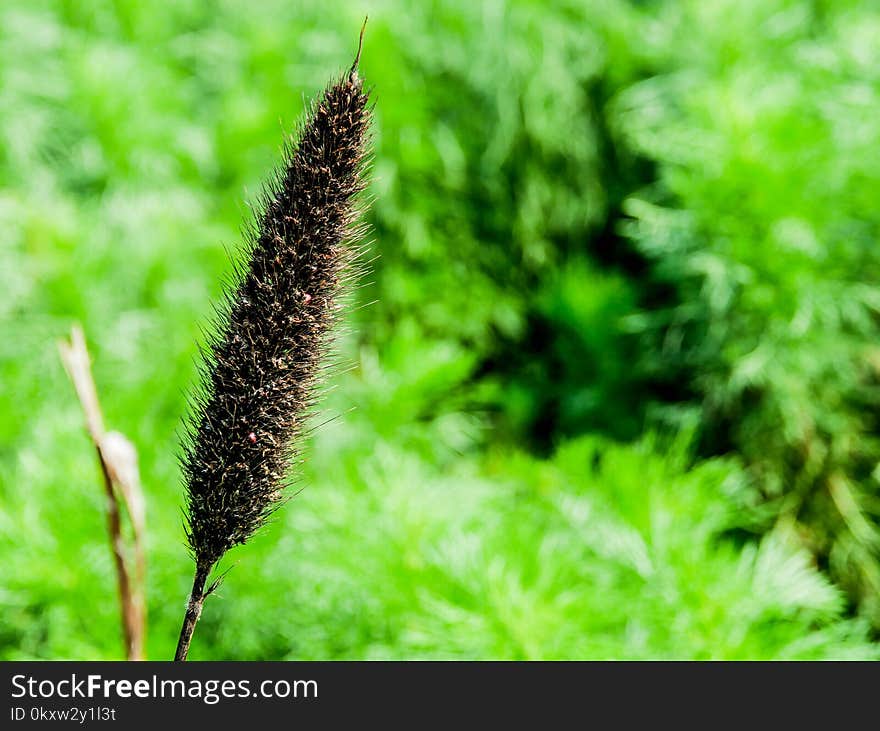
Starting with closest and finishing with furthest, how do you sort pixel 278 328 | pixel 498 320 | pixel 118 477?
pixel 278 328, pixel 118 477, pixel 498 320

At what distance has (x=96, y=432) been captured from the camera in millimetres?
553

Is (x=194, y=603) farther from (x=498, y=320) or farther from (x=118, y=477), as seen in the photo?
(x=498, y=320)

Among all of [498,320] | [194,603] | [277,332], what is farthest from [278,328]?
[498,320]

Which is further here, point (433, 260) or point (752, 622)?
point (433, 260)

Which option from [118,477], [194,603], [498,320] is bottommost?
[194,603]

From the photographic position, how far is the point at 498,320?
5.73ft

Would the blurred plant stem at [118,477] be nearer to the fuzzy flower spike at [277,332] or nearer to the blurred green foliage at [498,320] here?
the fuzzy flower spike at [277,332]

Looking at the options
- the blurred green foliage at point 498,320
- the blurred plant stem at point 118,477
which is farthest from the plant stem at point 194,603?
the blurred green foliage at point 498,320

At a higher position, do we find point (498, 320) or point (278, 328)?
point (498, 320)
